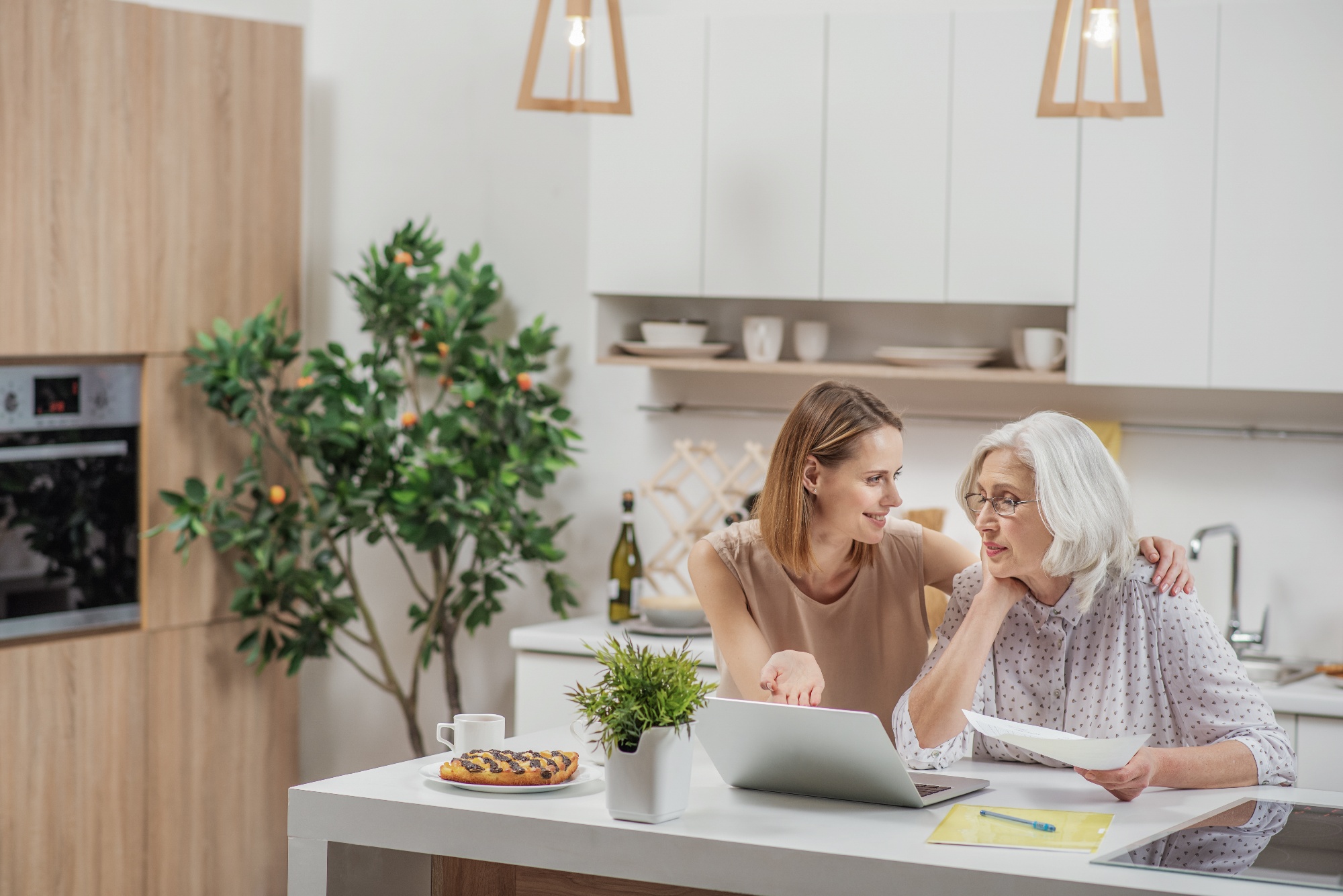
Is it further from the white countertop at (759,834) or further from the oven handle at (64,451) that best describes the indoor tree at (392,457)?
the white countertop at (759,834)

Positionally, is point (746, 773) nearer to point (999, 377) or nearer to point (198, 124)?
point (999, 377)

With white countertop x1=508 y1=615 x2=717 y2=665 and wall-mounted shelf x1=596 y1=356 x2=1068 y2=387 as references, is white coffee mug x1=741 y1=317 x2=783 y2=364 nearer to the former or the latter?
wall-mounted shelf x1=596 y1=356 x2=1068 y2=387

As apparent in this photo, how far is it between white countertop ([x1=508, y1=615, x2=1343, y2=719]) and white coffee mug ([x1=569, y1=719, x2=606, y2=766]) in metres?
1.09

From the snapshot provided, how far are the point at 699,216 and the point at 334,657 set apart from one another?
1870mm

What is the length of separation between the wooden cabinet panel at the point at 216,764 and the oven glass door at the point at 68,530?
19 cm

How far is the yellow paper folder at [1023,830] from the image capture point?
65.5 inches

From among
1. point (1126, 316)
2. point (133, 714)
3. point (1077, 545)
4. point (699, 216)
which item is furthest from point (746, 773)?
point (133, 714)

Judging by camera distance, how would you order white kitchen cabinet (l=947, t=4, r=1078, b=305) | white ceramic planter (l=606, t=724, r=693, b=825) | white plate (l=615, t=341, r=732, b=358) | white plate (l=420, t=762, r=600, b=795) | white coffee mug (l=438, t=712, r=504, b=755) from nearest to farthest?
white ceramic planter (l=606, t=724, r=693, b=825) < white plate (l=420, t=762, r=600, b=795) < white coffee mug (l=438, t=712, r=504, b=755) < white kitchen cabinet (l=947, t=4, r=1078, b=305) < white plate (l=615, t=341, r=732, b=358)

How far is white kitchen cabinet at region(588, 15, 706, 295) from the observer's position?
3.79 m

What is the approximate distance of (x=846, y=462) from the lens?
7.84 feet

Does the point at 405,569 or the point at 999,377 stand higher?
the point at 999,377

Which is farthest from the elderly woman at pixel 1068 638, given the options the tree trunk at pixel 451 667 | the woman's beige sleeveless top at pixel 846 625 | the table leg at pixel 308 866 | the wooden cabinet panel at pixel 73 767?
the wooden cabinet panel at pixel 73 767

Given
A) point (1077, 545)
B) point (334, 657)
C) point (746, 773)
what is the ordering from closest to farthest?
1. point (746, 773)
2. point (1077, 545)
3. point (334, 657)

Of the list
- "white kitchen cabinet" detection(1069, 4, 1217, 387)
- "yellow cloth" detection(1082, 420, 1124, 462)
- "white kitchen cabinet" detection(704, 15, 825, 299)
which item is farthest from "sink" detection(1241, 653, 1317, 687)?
"white kitchen cabinet" detection(704, 15, 825, 299)
